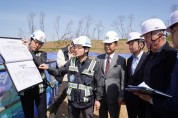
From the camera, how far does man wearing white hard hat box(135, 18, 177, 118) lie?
2.76 meters

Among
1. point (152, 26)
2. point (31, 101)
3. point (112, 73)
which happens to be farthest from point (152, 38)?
point (31, 101)

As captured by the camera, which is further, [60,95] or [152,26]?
[60,95]

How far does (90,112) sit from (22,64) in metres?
1.46

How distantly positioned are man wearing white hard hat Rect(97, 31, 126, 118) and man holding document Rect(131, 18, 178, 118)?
4.80 feet

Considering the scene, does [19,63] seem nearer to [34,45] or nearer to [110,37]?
[34,45]

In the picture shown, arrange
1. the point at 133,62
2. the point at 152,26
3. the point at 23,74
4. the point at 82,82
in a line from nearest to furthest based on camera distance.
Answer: the point at 152,26 → the point at 23,74 → the point at 82,82 → the point at 133,62

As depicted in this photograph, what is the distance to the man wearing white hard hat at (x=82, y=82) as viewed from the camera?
429 cm

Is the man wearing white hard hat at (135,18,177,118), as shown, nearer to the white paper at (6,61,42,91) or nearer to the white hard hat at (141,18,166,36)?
the white hard hat at (141,18,166,36)

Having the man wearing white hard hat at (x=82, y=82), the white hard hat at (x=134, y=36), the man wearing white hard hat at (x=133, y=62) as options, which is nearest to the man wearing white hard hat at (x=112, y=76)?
the man wearing white hard hat at (x=133, y=62)

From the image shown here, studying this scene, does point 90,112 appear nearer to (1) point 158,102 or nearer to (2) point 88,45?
(2) point 88,45

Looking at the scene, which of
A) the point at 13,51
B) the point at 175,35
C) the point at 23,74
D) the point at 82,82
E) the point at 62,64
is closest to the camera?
the point at 175,35

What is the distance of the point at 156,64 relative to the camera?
305 centimetres

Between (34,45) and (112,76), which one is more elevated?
(34,45)

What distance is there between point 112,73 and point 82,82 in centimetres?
84
